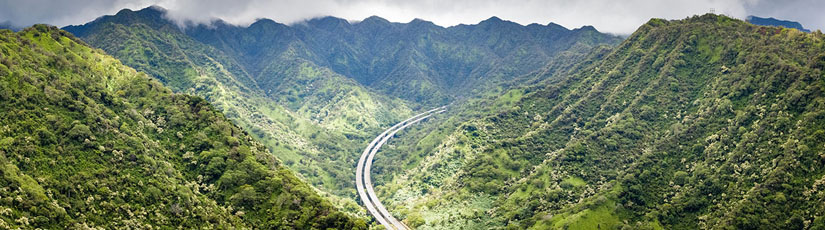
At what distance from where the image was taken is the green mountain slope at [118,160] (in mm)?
100312

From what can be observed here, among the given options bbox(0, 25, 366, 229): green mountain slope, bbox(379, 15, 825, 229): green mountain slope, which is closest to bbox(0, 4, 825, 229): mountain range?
bbox(0, 25, 366, 229): green mountain slope

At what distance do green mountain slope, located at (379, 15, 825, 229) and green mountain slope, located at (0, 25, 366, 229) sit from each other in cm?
6226

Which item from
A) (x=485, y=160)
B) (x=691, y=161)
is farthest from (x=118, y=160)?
(x=691, y=161)

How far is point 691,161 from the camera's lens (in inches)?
6093

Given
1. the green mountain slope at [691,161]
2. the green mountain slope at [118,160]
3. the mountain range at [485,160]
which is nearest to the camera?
the green mountain slope at [118,160]

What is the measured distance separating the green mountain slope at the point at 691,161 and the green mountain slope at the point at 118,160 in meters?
Answer: 62.3

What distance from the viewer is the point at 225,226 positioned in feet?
373

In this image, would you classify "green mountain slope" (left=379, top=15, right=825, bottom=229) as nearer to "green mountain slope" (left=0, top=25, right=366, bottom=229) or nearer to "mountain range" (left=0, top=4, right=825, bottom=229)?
"mountain range" (left=0, top=4, right=825, bottom=229)

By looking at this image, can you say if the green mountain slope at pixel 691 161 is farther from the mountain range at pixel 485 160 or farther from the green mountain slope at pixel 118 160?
the green mountain slope at pixel 118 160

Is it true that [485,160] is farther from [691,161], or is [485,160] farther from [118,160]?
[118,160]

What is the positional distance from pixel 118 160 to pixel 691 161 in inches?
5869

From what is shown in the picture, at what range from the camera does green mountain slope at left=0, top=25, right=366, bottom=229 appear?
100m

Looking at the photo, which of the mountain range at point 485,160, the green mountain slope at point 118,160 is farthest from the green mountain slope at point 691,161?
the green mountain slope at point 118,160

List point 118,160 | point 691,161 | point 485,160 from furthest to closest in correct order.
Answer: point 485,160 < point 691,161 < point 118,160
